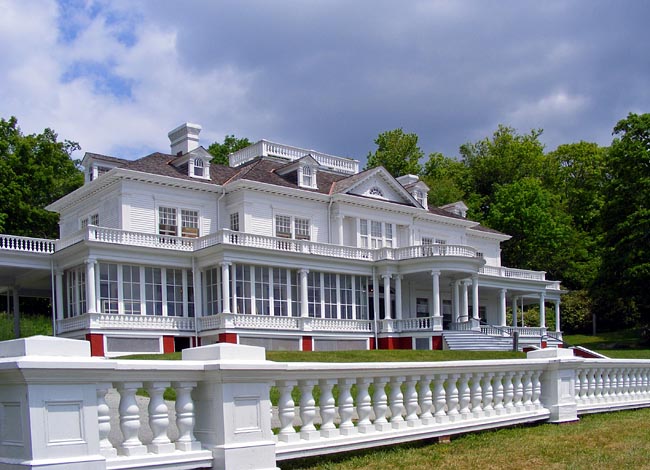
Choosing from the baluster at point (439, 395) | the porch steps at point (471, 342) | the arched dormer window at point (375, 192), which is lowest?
the porch steps at point (471, 342)

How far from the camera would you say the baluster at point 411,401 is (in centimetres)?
919

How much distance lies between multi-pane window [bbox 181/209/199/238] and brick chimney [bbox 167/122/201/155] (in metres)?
5.23

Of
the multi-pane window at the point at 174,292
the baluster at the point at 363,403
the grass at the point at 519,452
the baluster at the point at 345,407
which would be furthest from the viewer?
the multi-pane window at the point at 174,292

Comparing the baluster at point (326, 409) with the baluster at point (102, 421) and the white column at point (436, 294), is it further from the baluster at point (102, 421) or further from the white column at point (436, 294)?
the white column at point (436, 294)

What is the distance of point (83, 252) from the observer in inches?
1202

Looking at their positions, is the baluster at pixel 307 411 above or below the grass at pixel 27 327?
above

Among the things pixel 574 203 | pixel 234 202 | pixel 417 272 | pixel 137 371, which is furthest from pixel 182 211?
pixel 574 203

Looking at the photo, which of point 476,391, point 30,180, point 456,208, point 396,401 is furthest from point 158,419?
point 30,180

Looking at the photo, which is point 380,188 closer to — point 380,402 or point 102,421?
point 380,402

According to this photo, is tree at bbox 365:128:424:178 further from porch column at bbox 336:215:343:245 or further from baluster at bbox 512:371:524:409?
baluster at bbox 512:371:524:409

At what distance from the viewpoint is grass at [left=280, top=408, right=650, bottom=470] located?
8.18 metres

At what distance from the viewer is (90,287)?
98.4 feet

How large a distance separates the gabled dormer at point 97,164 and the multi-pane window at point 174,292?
5.88 meters

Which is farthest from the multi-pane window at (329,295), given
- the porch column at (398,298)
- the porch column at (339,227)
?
the porch column at (398,298)
